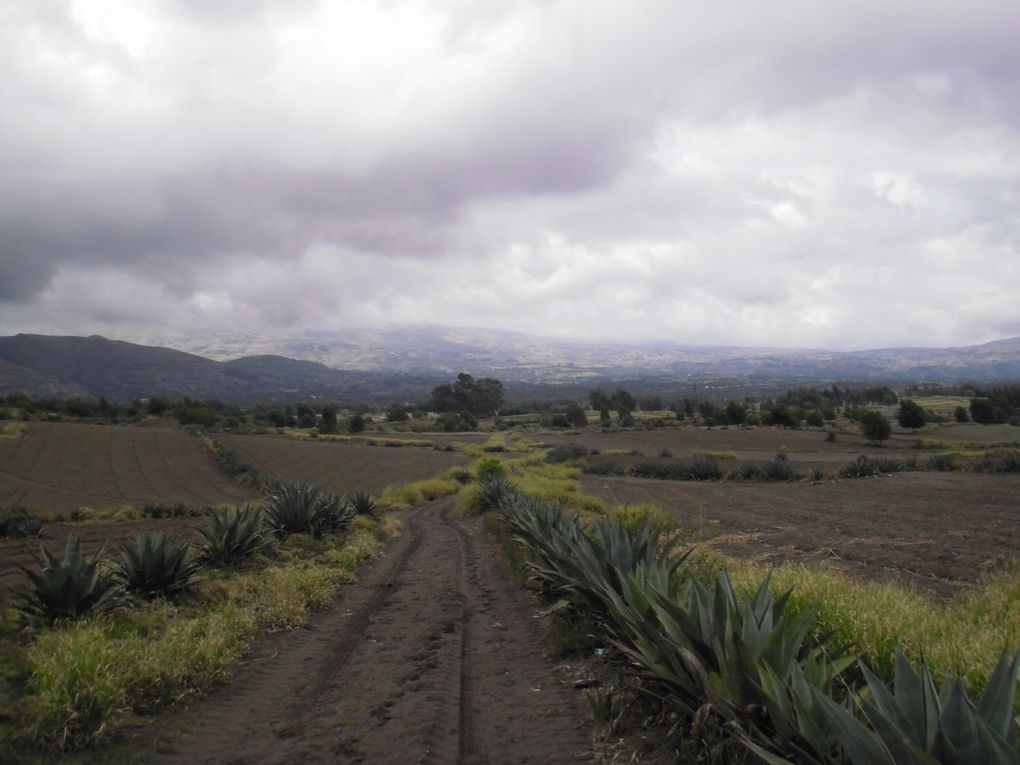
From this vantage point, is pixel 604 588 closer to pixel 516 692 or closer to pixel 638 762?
pixel 516 692

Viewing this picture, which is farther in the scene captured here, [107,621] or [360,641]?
[360,641]

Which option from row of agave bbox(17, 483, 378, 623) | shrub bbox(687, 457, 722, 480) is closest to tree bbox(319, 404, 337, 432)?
shrub bbox(687, 457, 722, 480)

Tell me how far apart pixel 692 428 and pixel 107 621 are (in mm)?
74799

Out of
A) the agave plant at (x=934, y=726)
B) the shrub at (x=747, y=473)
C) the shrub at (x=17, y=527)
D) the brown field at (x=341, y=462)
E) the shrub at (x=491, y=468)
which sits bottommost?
the shrub at (x=747, y=473)

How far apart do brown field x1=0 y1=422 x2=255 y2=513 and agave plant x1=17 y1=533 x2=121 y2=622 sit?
17439 millimetres

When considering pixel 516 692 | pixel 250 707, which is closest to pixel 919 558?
pixel 516 692

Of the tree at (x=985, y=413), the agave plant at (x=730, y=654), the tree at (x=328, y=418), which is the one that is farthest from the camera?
the tree at (x=328, y=418)

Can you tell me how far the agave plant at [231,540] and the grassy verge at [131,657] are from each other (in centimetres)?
85

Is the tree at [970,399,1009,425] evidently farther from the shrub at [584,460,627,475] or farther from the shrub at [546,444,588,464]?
the shrub at [584,460,627,475]

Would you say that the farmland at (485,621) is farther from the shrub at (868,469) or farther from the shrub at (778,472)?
the shrub at (778,472)

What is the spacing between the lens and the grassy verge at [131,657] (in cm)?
400

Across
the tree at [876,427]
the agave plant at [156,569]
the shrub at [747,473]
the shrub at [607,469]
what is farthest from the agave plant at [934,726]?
the tree at [876,427]

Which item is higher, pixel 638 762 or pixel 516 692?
pixel 638 762

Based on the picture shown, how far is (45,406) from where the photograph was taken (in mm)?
72688
